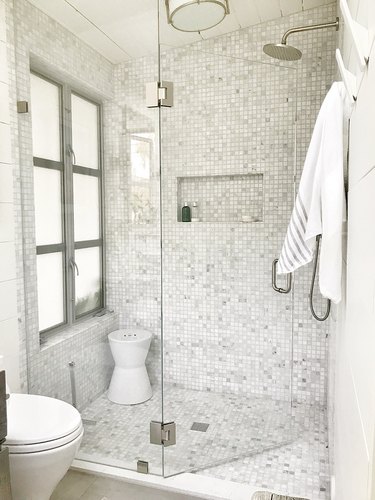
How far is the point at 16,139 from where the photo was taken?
2303 mm

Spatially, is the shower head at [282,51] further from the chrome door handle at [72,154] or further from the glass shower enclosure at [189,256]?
the chrome door handle at [72,154]

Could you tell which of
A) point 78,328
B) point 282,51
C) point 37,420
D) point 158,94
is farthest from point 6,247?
point 282,51

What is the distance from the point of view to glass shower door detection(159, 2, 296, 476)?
2553 millimetres

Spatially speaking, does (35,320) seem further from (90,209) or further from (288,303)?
(288,303)

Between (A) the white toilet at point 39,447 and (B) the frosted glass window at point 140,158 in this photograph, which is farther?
(B) the frosted glass window at point 140,158

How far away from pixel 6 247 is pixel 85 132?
825mm

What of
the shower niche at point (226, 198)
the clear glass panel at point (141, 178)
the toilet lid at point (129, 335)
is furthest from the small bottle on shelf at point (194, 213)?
the toilet lid at point (129, 335)

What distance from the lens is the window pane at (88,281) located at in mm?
2574

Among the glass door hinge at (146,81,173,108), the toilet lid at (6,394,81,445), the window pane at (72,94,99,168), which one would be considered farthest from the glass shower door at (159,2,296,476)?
the toilet lid at (6,394,81,445)

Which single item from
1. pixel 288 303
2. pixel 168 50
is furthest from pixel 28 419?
pixel 168 50

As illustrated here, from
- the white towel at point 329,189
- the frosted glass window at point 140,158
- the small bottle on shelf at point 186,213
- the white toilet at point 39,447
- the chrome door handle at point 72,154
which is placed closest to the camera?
the white towel at point 329,189

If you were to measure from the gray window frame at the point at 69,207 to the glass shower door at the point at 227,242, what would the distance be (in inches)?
15.6

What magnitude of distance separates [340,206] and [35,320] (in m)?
1.92

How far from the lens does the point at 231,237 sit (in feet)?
9.18
